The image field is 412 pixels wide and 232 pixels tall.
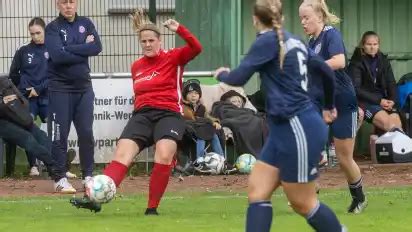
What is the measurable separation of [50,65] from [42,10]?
4.93m

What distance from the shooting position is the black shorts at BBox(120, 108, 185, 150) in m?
10.6

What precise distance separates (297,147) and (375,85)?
8717 mm

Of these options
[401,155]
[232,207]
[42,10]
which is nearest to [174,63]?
[232,207]

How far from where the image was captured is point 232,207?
37.2 ft

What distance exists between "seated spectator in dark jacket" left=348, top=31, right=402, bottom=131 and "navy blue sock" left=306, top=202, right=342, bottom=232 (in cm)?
814

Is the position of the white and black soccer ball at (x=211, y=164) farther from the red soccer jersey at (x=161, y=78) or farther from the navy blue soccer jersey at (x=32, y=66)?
the red soccer jersey at (x=161, y=78)

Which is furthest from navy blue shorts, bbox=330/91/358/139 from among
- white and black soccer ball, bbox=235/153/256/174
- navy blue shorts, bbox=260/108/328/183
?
white and black soccer ball, bbox=235/153/256/174

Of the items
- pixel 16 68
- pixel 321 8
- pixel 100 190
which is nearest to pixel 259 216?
pixel 100 190

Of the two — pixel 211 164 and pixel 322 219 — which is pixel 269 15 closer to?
pixel 322 219

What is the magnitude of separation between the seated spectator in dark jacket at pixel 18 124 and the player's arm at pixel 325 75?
6.15m

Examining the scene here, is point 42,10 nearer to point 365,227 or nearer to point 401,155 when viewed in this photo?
point 401,155

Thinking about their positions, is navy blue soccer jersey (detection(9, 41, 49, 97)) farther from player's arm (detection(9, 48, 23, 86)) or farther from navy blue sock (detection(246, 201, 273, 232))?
navy blue sock (detection(246, 201, 273, 232))

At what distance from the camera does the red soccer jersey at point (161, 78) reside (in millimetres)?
10766

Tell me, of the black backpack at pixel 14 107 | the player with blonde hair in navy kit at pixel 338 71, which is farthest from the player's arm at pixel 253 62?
the black backpack at pixel 14 107
